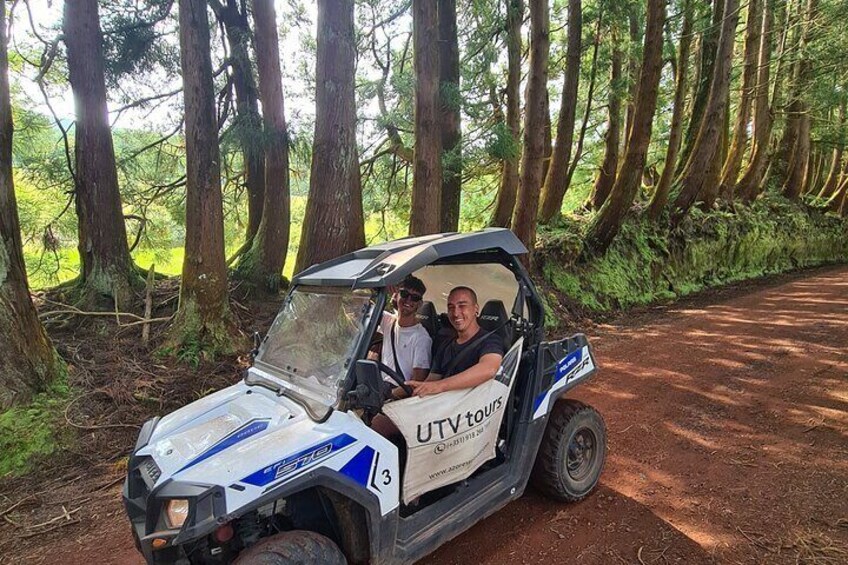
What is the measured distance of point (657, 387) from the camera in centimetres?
582

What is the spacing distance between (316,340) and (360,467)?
877 mm

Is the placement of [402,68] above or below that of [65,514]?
above

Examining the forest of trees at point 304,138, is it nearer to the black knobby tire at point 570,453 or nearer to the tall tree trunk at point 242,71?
the tall tree trunk at point 242,71

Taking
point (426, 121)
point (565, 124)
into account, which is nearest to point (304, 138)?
point (426, 121)

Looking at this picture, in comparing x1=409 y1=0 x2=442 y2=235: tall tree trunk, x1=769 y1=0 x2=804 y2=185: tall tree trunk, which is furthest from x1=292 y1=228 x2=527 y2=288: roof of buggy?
x1=769 y1=0 x2=804 y2=185: tall tree trunk

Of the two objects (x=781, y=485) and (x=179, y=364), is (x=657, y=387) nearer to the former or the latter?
(x=781, y=485)

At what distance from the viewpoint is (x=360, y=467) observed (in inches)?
96.1

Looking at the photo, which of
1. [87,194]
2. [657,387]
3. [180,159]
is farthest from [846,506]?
[180,159]

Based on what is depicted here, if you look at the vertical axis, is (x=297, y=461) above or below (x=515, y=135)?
below

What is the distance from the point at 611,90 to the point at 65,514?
44.1 ft

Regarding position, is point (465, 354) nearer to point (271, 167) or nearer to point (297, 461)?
point (297, 461)

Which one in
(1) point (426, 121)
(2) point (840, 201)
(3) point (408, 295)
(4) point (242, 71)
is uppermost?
(4) point (242, 71)

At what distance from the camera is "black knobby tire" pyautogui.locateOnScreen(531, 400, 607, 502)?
3.50m

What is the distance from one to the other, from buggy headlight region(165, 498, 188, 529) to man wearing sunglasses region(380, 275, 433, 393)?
1.51 metres
